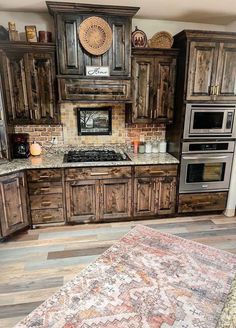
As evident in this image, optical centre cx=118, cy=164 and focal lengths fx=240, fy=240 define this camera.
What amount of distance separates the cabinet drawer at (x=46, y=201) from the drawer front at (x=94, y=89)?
1.25 m

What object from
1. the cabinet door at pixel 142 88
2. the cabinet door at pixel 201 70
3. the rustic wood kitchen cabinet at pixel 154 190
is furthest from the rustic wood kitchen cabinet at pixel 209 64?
the rustic wood kitchen cabinet at pixel 154 190

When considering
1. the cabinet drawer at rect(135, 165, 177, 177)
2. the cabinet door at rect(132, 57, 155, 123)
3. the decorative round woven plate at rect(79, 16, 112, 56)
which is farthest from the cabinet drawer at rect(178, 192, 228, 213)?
the decorative round woven plate at rect(79, 16, 112, 56)

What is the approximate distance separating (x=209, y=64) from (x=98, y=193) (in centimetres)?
214

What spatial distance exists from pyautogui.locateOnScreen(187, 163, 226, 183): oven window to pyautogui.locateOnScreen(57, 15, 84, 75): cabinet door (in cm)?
194

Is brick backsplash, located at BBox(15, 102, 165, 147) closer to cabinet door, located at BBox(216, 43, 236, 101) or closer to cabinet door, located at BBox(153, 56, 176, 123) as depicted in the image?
cabinet door, located at BBox(153, 56, 176, 123)

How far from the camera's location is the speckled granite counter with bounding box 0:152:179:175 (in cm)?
285

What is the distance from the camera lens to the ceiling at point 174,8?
2.67 meters

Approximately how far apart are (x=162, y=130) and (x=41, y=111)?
1792 mm

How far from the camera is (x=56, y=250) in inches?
108

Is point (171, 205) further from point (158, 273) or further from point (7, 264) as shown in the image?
point (7, 264)

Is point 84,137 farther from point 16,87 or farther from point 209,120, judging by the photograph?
point 209,120

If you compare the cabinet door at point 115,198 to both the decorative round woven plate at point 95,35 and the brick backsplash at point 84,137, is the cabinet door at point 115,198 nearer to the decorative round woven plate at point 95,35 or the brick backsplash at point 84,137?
the brick backsplash at point 84,137

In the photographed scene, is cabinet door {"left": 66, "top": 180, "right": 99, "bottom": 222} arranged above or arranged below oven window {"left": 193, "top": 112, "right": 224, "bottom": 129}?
below

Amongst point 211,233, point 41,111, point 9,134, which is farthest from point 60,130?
point 211,233
